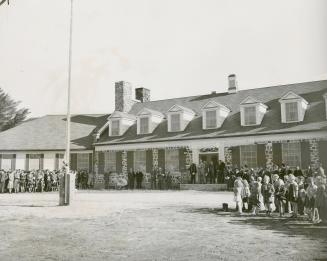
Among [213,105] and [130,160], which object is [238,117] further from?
[130,160]

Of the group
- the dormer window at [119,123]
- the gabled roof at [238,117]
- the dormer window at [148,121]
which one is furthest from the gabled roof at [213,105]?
the dormer window at [119,123]

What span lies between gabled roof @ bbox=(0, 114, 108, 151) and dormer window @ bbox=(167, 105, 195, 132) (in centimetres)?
596

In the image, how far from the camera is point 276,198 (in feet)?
34.2

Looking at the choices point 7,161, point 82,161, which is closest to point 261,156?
point 82,161

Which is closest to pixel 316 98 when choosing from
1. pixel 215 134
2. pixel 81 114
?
pixel 215 134

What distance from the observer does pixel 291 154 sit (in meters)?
19.0

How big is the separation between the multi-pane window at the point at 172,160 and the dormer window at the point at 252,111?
13.6ft

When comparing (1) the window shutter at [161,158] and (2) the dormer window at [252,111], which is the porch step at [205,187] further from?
(2) the dormer window at [252,111]

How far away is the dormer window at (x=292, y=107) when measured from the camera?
19531 millimetres

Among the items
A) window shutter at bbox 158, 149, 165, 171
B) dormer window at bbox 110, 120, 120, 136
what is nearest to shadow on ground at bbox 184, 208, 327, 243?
window shutter at bbox 158, 149, 165, 171

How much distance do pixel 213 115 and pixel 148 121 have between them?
4.42 meters

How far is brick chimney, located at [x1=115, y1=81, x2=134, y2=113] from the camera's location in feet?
90.3

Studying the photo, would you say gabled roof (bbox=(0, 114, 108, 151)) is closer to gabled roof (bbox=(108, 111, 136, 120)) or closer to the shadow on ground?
gabled roof (bbox=(108, 111, 136, 120))

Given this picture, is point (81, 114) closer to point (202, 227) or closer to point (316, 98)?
point (316, 98)
